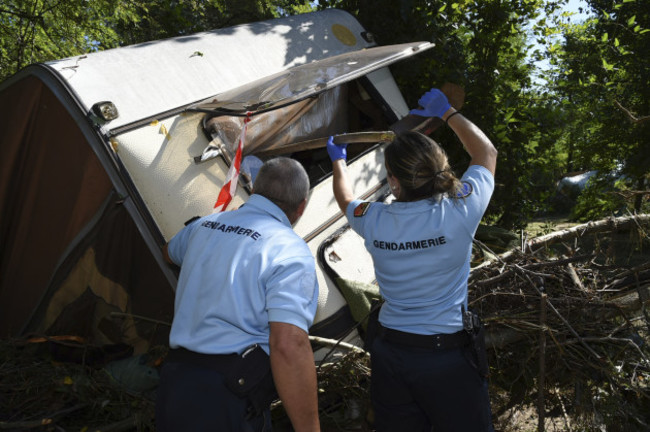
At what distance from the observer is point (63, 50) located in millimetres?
8203

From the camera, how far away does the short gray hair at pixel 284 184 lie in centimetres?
239

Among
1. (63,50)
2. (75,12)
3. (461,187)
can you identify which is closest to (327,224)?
(461,187)

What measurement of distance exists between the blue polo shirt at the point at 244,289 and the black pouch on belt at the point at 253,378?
0.14 feet

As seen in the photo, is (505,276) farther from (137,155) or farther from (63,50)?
(63,50)

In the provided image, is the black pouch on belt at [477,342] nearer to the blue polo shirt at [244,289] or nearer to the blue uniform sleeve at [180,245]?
the blue polo shirt at [244,289]

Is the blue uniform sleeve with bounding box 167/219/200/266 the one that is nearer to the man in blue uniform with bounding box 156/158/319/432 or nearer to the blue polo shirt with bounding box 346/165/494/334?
the man in blue uniform with bounding box 156/158/319/432

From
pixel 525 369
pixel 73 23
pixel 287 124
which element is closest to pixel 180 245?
pixel 287 124

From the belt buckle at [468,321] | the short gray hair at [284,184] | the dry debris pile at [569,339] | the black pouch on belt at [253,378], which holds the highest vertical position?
the short gray hair at [284,184]

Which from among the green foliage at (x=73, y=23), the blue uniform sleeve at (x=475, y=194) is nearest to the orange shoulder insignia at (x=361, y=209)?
the blue uniform sleeve at (x=475, y=194)

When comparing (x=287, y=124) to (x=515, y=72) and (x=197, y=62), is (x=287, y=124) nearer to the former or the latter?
(x=197, y=62)

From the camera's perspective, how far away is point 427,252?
2328 mm

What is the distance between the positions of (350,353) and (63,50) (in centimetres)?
726

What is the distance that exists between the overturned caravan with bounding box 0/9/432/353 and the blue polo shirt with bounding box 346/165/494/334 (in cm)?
98

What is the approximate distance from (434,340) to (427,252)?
15.7 inches
